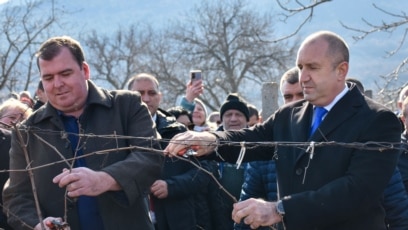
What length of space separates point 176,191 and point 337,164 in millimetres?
2683

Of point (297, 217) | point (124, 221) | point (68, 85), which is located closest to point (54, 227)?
point (124, 221)

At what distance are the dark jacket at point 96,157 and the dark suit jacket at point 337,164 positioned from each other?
481 millimetres

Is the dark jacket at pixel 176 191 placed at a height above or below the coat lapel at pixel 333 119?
below

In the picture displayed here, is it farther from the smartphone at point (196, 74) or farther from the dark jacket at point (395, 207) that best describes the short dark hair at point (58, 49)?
the smartphone at point (196, 74)

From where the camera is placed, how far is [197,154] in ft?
11.9

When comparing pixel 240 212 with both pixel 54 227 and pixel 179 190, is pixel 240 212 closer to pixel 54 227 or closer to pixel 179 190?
pixel 54 227

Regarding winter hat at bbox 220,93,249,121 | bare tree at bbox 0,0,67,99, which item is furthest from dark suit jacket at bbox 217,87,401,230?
bare tree at bbox 0,0,67,99

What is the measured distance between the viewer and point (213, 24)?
1677 inches

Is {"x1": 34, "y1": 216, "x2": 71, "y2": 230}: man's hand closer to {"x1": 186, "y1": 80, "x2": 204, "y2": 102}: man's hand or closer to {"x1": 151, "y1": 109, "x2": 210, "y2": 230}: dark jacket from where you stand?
{"x1": 151, "y1": 109, "x2": 210, "y2": 230}: dark jacket

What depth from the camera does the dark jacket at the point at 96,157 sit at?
385 cm

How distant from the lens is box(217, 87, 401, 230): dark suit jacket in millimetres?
3363

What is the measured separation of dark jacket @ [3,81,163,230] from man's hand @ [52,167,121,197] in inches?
9.3

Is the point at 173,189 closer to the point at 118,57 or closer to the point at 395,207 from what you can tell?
the point at 395,207

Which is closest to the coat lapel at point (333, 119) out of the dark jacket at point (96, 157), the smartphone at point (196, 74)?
the dark jacket at point (96, 157)
